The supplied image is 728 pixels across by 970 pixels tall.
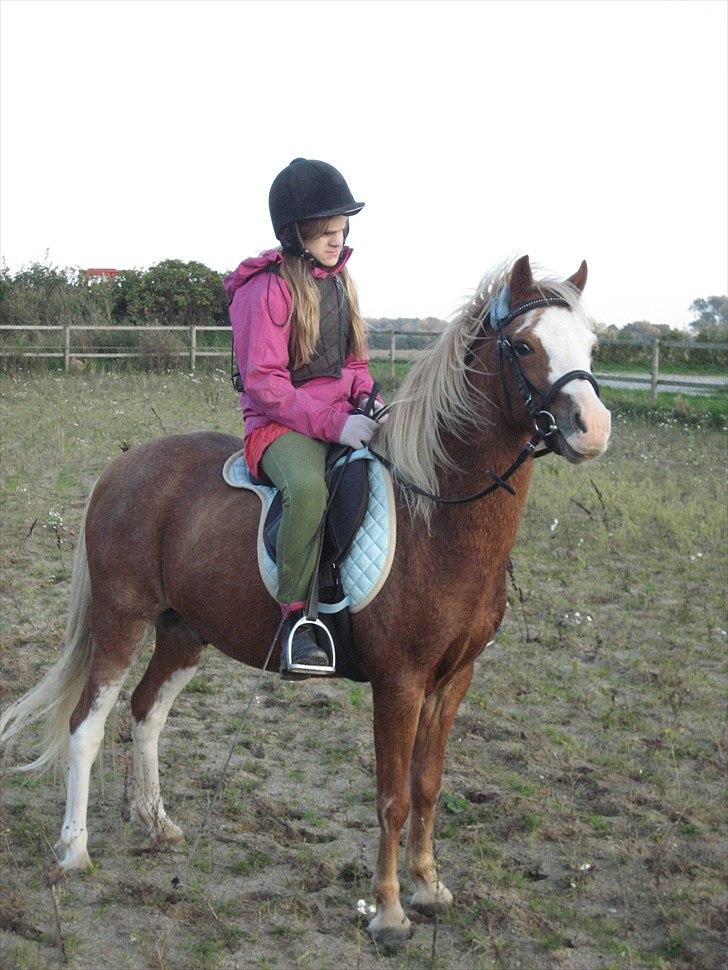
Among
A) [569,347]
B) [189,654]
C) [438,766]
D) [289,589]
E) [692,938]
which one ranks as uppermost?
[569,347]

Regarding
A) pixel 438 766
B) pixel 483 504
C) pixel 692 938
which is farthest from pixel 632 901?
pixel 483 504

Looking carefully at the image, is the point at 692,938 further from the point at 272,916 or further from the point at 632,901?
the point at 272,916

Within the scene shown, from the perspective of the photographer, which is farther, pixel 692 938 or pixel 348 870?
pixel 348 870

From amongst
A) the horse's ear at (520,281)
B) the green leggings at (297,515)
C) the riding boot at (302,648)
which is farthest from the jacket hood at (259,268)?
the riding boot at (302,648)

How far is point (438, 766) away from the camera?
417cm

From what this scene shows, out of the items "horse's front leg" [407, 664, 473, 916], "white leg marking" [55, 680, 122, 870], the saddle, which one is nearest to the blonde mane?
the saddle

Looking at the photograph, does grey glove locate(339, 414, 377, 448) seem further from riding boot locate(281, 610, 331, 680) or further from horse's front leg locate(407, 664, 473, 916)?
horse's front leg locate(407, 664, 473, 916)

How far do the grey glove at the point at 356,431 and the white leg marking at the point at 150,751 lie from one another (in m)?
1.48

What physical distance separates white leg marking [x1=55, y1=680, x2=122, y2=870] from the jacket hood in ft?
5.94

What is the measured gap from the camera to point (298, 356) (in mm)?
4078

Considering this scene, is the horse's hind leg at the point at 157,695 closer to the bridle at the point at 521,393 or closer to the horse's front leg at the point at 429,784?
the horse's front leg at the point at 429,784

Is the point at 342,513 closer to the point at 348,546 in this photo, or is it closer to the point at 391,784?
the point at 348,546

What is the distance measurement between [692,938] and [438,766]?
1148 mm

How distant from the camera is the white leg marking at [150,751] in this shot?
460cm
